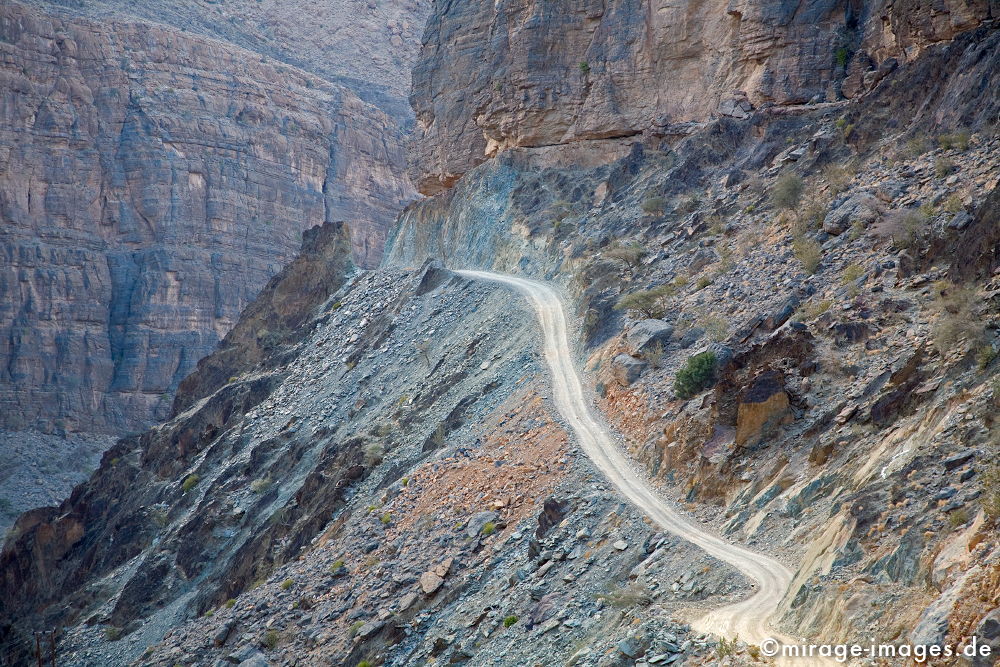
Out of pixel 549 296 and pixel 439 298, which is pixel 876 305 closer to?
pixel 549 296

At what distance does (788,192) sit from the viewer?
28.6 m

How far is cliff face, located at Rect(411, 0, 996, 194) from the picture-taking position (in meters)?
33.0

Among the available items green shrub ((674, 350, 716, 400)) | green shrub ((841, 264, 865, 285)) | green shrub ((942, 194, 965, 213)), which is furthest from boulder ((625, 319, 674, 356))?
green shrub ((942, 194, 965, 213))

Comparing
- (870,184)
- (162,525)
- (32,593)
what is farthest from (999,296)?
(32,593)

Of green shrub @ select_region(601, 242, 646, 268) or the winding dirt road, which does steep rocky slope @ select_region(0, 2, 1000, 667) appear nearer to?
green shrub @ select_region(601, 242, 646, 268)

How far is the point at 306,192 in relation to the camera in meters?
94.2

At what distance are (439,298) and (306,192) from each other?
58971 millimetres

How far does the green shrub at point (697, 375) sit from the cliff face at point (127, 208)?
68.2m

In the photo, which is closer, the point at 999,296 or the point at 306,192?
the point at 999,296

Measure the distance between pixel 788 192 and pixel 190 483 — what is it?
23.5 metres

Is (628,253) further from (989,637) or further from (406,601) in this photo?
(989,637)

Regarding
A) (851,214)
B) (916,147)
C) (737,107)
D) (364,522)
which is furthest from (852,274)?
(737,107)

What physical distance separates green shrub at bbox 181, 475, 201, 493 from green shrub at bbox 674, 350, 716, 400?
22356 mm

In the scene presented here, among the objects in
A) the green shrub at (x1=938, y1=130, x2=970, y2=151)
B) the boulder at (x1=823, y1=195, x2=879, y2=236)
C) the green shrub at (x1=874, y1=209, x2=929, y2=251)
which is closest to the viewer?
the green shrub at (x1=874, y1=209, x2=929, y2=251)
